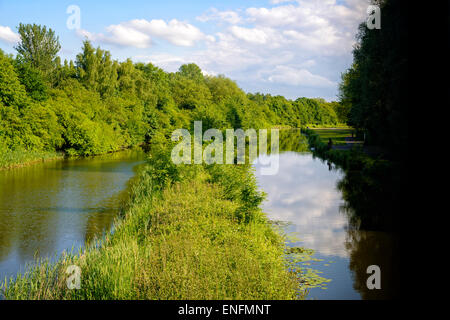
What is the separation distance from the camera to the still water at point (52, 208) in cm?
1194

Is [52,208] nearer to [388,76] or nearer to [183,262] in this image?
[183,262]

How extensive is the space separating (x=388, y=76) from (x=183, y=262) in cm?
1483

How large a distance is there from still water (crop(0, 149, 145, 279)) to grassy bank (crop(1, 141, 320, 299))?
227cm

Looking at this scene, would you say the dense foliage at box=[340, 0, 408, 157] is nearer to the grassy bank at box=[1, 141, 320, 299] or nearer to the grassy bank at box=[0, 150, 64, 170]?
the grassy bank at box=[1, 141, 320, 299]

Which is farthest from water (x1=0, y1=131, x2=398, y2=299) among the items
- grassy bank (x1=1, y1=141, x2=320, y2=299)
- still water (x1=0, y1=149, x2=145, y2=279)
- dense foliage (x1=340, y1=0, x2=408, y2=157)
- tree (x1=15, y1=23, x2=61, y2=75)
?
tree (x1=15, y1=23, x2=61, y2=75)

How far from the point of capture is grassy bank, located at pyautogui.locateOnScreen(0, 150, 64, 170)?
28.9m

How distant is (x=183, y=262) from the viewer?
25.3ft

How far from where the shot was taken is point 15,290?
24.0ft

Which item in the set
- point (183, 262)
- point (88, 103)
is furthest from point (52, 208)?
point (88, 103)

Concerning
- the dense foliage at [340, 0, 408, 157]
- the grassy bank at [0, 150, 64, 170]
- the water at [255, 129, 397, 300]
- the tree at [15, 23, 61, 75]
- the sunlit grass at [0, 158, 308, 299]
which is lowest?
the water at [255, 129, 397, 300]

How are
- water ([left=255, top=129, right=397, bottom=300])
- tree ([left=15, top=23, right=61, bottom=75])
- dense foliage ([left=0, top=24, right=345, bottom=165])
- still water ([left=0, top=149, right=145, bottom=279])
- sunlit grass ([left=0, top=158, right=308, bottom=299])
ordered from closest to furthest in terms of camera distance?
sunlit grass ([left=0, top=158, right=308, bottom=299]) < water ([left=255, top=129, right=397, bottom=300]) < still water ([left=0, top=149, right=145, bottom=279]) < dense foliage ([left=0, top=24, right=345, bottom=165]) < tree ([left=15, top=23, right=61, bottom=75])

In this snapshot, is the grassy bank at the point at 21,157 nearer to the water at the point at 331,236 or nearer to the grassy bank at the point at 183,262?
the water at the point at 331,236
